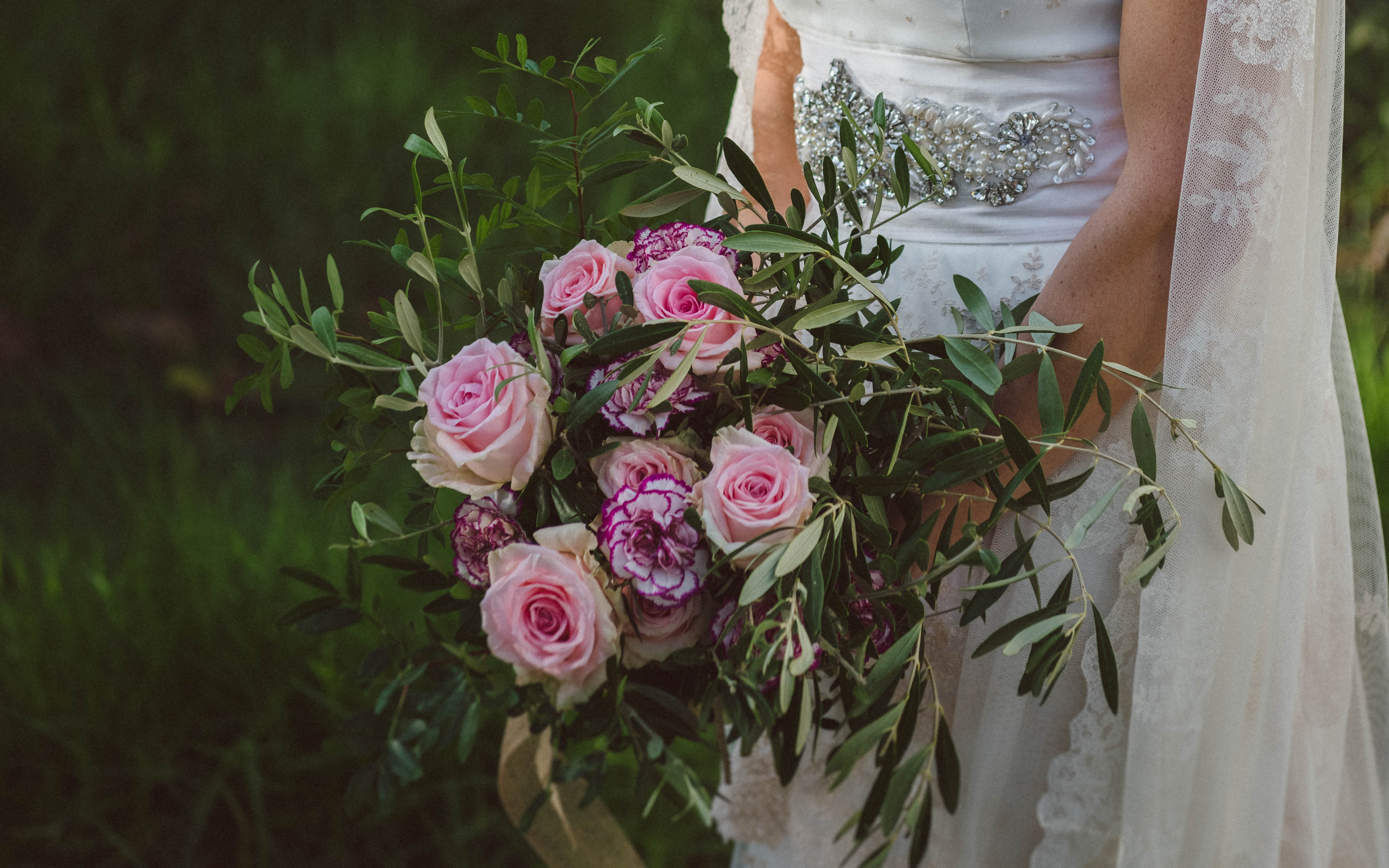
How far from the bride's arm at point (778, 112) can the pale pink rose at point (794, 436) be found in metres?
0.59

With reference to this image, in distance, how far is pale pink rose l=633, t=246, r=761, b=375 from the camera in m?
0.78

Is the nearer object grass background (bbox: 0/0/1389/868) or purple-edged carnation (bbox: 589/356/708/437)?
purple-edged carnation (bbox: 589/356/708/437)

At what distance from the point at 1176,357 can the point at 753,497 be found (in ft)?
1.38

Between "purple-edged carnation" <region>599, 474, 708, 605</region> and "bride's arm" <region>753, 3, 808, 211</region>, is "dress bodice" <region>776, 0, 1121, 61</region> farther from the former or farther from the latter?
"purple-edged carnation" <region>599, 474, 708, 605</region>

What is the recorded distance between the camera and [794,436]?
80 cm

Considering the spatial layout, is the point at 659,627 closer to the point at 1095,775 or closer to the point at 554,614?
the point at 554,614

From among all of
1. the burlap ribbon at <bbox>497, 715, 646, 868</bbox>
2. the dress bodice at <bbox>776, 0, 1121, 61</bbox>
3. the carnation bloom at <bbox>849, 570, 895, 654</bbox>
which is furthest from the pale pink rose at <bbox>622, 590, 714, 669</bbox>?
the dress bodice at <bbox>776, 0, 1121, 61</bbox>

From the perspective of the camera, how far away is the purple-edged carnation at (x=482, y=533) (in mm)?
795

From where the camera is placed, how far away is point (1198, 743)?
943mm

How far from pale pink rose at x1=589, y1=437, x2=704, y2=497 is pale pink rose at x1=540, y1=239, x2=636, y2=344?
0.32 ft

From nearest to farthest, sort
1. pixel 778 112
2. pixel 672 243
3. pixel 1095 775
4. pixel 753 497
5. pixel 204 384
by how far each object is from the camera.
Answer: pixel 753 497 < pixel 672 243 < pixel 1095 775 < pixel 778 112 < pixel 204 384

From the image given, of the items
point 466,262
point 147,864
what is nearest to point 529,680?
point 466,262

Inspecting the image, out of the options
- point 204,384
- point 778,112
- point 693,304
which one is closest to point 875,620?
point 693,304

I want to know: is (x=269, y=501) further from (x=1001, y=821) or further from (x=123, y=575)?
(x=1001, y=821)
